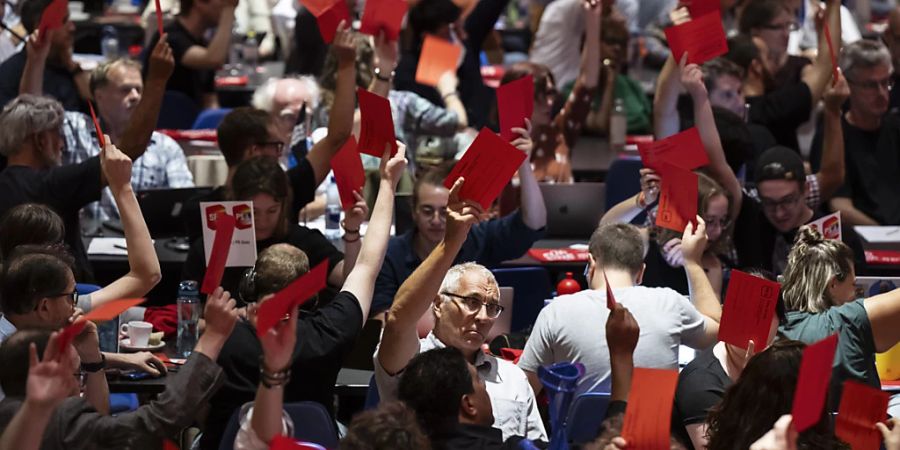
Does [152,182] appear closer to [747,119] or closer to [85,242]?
[85,242]

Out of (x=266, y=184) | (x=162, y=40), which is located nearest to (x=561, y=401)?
(x=266, y=184)

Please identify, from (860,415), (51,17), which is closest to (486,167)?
(860,415)

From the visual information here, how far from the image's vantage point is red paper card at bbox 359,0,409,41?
6785mm

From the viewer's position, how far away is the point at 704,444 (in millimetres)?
4484

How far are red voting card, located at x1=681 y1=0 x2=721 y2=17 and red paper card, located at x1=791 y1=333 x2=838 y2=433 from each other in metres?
3.65

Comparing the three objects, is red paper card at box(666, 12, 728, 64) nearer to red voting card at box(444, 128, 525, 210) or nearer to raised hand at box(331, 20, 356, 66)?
raised hand at box(331, 20, 356, 66)

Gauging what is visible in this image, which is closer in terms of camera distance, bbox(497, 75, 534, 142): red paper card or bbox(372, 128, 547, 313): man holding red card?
bbox(497, 75, 534, 142): red paper card

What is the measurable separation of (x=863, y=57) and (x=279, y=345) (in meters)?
5.27

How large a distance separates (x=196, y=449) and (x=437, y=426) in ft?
4.03

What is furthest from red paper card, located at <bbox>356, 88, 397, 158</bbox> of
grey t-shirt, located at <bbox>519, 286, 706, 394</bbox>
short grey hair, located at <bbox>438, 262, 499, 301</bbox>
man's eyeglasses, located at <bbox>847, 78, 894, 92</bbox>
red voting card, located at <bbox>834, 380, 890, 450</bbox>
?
man's eyeglasses, located at <bbox>847, 78, 894, 92</bbox>

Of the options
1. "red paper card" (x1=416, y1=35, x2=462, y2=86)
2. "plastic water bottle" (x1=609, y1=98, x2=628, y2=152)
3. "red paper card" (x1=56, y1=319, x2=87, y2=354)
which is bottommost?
"plastic water bottle" (x1=609, y1=98, x2=628, y2=152)

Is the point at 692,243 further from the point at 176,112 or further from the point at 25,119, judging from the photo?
the point at 176,112

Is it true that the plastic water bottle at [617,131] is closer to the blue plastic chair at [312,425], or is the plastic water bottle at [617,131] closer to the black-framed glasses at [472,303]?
the black-framed glasses at [472,303]

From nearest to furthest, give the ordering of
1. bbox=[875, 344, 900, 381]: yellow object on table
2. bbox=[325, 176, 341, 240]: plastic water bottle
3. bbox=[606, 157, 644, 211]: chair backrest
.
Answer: bbox=[875, 344, 900, 381]: yellow object on table → bbox=[325, 176, 341, 240]: plastic water bottle → bbox=[606, 157, 644, 211]: chair backrest
